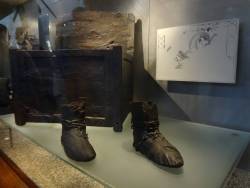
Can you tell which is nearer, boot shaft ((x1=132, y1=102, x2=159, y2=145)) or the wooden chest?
boot shaft ((x1=132, y1=102, x2=159, y2=145))

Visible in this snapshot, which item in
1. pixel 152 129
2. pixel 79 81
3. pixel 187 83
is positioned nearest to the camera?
pixel 152 129

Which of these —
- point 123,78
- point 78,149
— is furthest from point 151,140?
point 123,78

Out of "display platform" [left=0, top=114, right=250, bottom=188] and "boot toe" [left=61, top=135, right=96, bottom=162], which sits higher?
"boot toe" [left=61, top=135, right=96, bottom=162]

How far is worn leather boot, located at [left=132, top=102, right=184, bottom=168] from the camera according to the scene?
50 cm

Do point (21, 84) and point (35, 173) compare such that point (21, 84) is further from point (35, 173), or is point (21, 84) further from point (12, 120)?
point (35, 173)

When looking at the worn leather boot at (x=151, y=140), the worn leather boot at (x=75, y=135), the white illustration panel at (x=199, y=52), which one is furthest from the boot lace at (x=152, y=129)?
the white illustration panel at (x=199, y=52)

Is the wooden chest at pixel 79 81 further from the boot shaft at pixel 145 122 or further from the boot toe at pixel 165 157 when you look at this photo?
the boot toe at pixel 165 157

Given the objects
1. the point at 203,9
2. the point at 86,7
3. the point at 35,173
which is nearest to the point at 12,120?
the point at 35,173

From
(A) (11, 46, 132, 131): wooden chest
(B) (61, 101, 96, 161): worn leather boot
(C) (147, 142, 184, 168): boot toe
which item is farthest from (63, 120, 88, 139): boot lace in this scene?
(C) (147, 142, 184, 168): boot toe

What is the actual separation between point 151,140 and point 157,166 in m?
0.10

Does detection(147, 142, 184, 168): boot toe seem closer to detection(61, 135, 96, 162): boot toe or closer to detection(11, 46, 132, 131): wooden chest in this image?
detection(61, 135, 96, 162): boot toe

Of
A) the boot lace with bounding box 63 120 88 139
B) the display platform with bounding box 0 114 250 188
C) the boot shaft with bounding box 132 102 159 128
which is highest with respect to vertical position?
the boot shaft with bounding box 132 102 159 128

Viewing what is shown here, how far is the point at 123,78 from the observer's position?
34.4 inches

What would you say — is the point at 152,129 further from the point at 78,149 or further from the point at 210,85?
the point at 210,85
